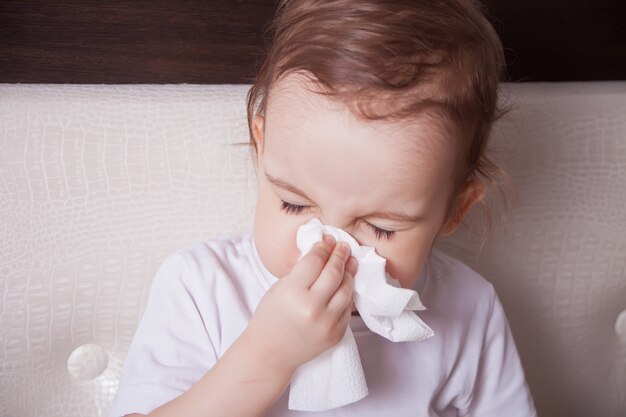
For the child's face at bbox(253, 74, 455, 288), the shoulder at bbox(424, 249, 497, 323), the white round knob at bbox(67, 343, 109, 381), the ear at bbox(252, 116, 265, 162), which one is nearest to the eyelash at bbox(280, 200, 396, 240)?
the child's face at bbox(253, 74, 455, 288)

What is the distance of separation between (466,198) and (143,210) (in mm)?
433

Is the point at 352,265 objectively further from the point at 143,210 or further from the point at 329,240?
the point at 143,210

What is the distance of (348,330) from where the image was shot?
860mm

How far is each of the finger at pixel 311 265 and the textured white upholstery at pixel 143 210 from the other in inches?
11.9

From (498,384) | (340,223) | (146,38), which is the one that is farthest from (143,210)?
(498,384)

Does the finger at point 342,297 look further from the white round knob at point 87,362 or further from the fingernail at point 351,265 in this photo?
the white round knob at point 87,362

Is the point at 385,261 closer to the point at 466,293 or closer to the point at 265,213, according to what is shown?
the point at 265,213

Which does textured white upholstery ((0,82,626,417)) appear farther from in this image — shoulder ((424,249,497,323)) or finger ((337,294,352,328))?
finger ((337,294,352,328))

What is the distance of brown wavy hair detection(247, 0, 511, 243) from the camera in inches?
30.5

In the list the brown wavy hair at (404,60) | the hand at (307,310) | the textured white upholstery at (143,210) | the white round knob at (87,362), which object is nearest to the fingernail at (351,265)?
the hand at (307,310)

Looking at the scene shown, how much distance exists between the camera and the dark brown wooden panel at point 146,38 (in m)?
1.08

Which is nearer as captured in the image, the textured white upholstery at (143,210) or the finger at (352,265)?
the finger at (352,265)

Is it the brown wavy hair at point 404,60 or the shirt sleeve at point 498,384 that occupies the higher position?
the brown wavy hair at point 404,60

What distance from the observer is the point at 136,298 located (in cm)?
106
